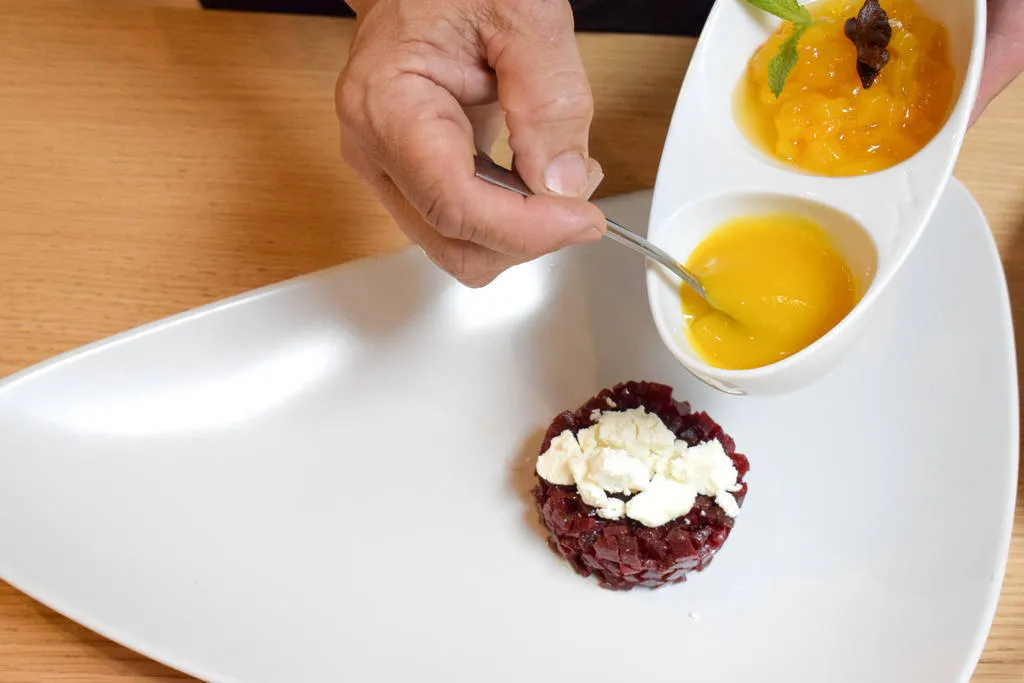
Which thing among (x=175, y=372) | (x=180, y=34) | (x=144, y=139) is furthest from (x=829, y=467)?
(x=180, y=34)

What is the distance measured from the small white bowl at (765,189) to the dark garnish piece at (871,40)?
10 cm

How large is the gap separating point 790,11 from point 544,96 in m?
0.44

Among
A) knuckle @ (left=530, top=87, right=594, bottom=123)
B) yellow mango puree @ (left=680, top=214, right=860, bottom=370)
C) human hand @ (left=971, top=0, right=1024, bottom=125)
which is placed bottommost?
yellow mango puree @ (left=680, top=214, right=860, bottom=370)

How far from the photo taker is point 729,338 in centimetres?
118

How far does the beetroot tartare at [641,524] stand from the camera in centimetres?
119

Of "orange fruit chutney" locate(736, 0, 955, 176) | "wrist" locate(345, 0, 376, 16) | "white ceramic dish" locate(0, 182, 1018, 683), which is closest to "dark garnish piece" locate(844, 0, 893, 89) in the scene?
"orange fruit chutney" locate(736, 0, 955, 176)

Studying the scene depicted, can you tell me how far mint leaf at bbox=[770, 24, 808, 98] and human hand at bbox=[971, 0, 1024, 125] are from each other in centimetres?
31

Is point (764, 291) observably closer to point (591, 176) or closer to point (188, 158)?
point (591, 176)

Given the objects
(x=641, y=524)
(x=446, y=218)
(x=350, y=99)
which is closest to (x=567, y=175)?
(x=446, y=218)

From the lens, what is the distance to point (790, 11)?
1214 millimetres

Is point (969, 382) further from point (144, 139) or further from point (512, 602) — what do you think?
point (144, 139)

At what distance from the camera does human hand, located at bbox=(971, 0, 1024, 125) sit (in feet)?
4.23

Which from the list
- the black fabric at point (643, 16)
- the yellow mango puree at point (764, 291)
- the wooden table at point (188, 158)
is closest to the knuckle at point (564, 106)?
the yellow mango puree at point (764, 291)

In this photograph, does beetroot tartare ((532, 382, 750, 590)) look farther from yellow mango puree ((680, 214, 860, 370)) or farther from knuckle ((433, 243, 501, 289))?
knuckle ((433, 243, 501, 289))
